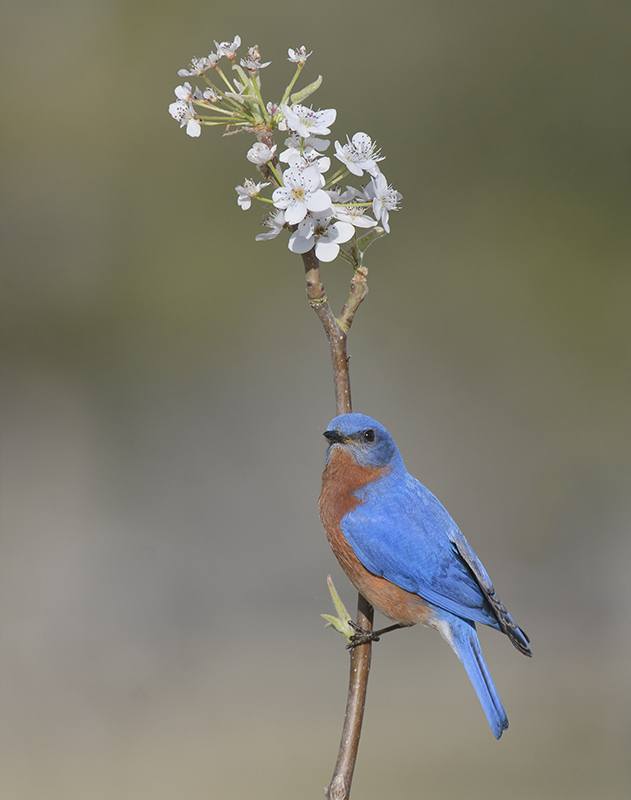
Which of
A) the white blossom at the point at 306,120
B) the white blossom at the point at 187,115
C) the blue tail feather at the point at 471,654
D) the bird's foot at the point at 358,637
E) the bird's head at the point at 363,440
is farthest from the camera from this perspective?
the blue tail feather at the point at 471,654

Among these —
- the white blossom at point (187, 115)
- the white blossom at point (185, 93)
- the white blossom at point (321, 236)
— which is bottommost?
the white blossom at point (321, 236)

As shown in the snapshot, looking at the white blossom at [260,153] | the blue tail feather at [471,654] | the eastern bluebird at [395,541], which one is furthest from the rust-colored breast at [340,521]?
the white blossom at [260,153]

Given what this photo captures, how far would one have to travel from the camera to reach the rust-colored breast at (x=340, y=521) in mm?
1940

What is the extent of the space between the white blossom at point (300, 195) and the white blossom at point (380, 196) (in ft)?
0.46

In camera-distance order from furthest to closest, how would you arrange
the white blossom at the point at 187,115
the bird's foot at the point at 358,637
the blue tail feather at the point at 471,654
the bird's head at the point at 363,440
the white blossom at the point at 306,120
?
1. the blue tail feather at the point at 471,654
2. the bird's head at the point at 363,440
3. the bird's foot at the point at 358,637
4. the white blossom at the point at 187,115
5. the white blossom at the point at 306,120

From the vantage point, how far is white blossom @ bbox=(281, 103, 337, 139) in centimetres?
126

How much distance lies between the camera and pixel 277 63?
16.5ft

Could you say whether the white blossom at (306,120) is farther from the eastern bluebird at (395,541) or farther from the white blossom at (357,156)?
the eastern bluebird at (395,541)

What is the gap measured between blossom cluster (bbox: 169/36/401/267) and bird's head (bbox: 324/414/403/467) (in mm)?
388

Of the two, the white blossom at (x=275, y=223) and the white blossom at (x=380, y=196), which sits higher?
the white blossom at (x=380, y=196)

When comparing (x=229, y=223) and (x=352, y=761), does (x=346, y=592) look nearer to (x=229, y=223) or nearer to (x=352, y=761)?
(x=229, y=223)

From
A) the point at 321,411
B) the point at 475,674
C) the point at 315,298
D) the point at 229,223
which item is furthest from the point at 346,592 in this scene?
the point at 315,298

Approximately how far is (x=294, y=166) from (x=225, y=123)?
0.21m

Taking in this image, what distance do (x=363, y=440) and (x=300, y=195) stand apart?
27.9 inches
